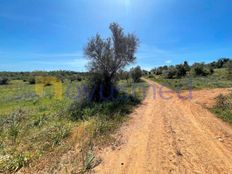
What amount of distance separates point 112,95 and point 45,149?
9367mm

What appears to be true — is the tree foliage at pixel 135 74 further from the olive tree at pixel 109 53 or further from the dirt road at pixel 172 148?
the dirt road at pixel 172 148

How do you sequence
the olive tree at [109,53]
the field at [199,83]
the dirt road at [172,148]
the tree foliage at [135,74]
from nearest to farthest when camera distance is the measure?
the dirt road at [172,148] → the olive tree at [109,53] → the field at [199,83] → the tree foliage at [135,74]

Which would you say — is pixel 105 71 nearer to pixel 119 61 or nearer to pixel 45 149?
pixel 119 61

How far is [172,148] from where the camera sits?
5.04 metres

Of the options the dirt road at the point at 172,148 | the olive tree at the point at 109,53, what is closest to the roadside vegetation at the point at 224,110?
the dirt road at the point at 172,148

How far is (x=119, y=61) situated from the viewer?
16062mm

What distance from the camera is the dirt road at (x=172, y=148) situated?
4.07 meters

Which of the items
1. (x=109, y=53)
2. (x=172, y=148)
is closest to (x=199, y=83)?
(x=109, y=53)

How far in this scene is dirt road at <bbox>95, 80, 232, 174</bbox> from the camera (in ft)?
13.4

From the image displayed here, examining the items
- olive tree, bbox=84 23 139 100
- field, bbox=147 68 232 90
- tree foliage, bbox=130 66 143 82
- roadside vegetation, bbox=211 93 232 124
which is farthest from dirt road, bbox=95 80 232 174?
tree foliage, bbox=130 66 143 82

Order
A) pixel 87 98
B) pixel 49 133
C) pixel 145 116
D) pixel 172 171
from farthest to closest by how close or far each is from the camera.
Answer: pixel 87 98 < pixel 145 116 < pixel 49 133 < pixel 172 171

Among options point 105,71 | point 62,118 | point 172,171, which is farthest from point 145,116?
point 105,71

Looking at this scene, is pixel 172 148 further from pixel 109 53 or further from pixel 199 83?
pixel 199 83

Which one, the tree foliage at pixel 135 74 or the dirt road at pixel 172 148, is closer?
the dirt road at pixel 172 148
